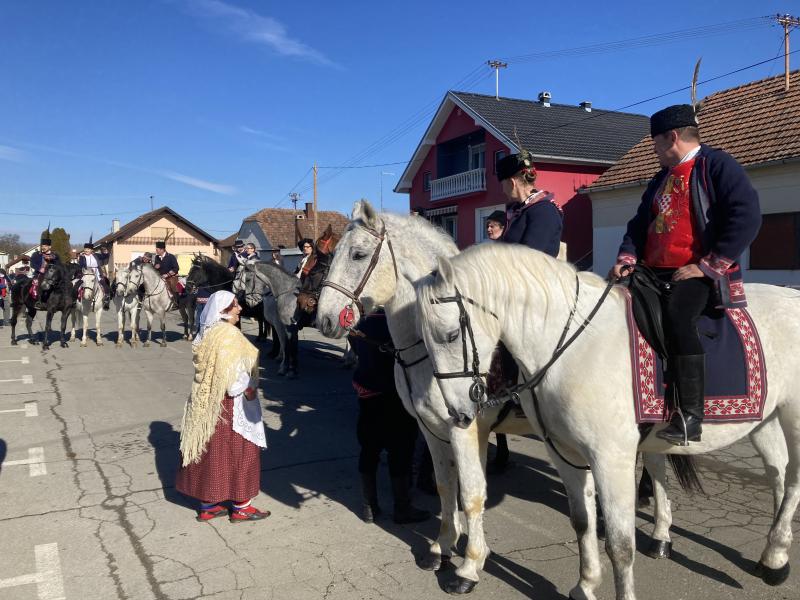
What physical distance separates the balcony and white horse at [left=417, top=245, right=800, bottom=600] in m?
21.5

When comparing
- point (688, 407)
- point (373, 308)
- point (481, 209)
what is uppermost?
point (481, 209)

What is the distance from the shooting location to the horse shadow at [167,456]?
16.5 ft

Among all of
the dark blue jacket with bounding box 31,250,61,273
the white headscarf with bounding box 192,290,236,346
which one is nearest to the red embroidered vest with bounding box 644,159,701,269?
the white headscarf with bounding box 192,290,236,346

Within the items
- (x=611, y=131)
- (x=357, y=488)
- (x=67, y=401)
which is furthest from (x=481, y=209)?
(x=357, y=488)

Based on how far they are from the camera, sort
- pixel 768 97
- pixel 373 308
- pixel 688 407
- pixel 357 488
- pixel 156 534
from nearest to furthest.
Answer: pixel 688 407 → pixel 373 308 → pixel 156 534 → pixel 357 488 → pixel 768 97

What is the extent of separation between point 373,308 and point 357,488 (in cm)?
226

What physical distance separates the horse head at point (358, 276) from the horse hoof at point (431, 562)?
1600mm

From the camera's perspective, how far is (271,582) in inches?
139

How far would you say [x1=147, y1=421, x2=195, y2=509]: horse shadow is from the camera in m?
5.02

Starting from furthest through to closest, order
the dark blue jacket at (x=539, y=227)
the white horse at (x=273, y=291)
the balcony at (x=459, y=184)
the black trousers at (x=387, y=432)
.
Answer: the balcony at (x=459, y=184), the white horse at (x=273, y=291), the black trousers at (x=387, y=432), the dark blue jacket at (x=539, y=227)

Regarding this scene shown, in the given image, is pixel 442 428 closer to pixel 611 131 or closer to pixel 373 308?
pixel 373 308

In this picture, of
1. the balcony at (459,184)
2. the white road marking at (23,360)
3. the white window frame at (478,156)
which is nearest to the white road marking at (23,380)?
the white road marking at (23,360)

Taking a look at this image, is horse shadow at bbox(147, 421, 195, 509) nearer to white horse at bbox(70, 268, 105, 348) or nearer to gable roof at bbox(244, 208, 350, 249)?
white horse at bbox(70, 268, 105, 348)

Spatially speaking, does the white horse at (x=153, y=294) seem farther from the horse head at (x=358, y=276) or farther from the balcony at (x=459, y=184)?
the balcony at (x=459, y=184)
